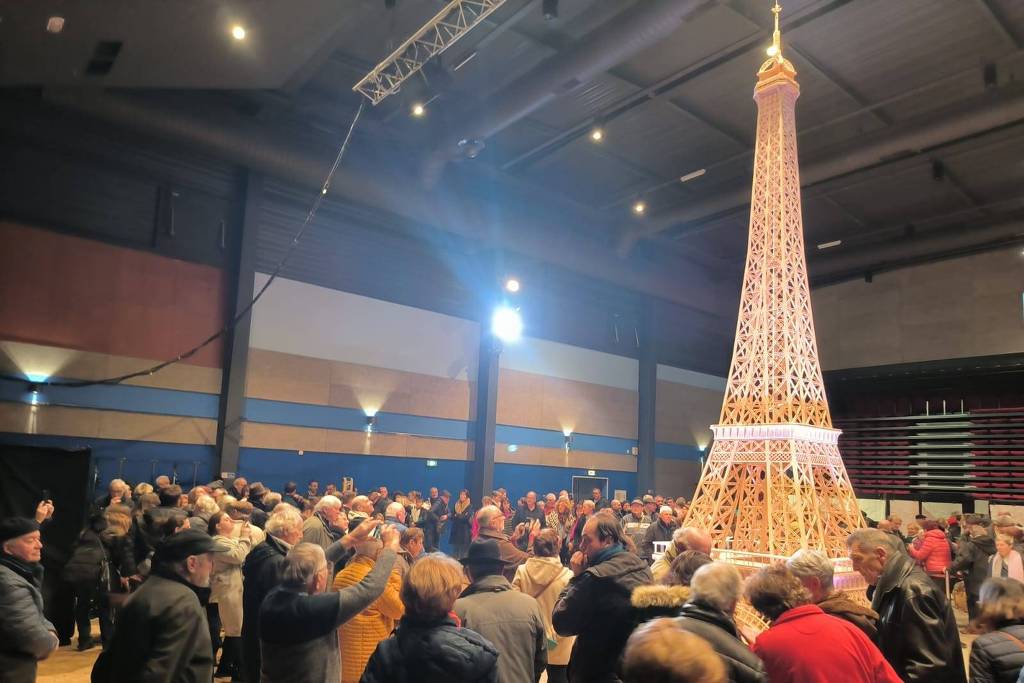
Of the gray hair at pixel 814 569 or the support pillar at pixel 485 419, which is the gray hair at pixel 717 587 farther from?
the support pillar at pixel 485 419

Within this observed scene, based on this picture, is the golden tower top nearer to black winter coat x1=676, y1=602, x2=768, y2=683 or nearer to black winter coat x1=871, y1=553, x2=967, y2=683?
black winter coat x1=871, y1=553, x2=967, y2=683

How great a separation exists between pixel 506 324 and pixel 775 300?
8076mm

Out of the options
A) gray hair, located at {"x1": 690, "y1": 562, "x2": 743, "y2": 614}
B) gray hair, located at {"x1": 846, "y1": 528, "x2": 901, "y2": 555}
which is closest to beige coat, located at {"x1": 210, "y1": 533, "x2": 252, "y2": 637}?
gray hair, located at {"x1": 690, "y1": 562, "x2": 743, "y2": 614}

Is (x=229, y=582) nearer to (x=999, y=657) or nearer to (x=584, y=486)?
(x=999, y=657)

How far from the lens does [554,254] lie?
15.9 m

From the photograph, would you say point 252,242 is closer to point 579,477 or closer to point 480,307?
point 480,307

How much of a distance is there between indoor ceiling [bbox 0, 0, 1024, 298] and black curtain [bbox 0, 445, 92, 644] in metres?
4.53

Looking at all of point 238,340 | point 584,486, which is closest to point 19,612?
point 238,340

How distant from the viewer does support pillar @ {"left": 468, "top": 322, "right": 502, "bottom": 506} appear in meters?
15.6

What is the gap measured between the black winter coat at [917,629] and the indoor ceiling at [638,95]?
7.77 meters

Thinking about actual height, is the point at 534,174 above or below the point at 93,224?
above

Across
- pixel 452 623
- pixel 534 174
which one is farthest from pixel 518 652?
pixel 534 174

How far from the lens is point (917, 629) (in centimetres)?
335

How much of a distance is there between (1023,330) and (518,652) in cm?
1791
